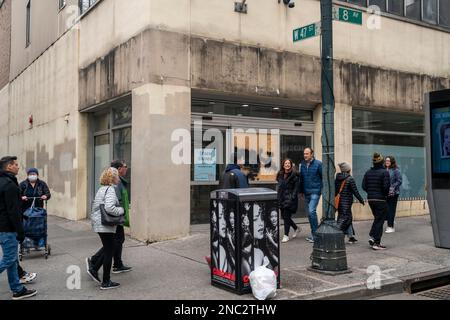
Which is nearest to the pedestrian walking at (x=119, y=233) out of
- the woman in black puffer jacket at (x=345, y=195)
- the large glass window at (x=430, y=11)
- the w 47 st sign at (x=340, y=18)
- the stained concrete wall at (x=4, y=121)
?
the w 47 st sign at (x=340, y=18)

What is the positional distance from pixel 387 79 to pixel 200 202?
689cm

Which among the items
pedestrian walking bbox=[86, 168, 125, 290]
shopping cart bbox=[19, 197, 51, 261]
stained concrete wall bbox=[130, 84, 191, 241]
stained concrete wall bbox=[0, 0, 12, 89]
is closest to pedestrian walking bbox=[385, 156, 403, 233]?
stained concrete wall bbox=[130, 84, 191, 241]

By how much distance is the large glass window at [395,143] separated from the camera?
1367 centimetres

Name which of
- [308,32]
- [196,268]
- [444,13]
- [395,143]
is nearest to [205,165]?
[196,268]

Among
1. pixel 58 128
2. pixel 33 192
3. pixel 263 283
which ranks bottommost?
pixel 263 283

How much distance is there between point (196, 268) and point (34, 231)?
120 inches

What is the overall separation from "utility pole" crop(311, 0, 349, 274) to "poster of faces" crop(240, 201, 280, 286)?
1.19 m

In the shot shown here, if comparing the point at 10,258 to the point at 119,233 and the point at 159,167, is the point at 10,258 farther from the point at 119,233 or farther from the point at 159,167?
the point at 159,167

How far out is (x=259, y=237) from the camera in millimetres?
6250

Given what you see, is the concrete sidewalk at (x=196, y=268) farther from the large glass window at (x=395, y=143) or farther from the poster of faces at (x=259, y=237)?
the large glass window at (x=395, y=143)

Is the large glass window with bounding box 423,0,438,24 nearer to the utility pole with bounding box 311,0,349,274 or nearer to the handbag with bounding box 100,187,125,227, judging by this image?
the utility pole with bounding box 311,0,349,274

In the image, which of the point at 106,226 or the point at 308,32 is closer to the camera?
the point at 106,226

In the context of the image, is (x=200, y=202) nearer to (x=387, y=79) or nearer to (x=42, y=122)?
(x=387, y=79)

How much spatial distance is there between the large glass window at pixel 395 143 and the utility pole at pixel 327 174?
20.6 ft
